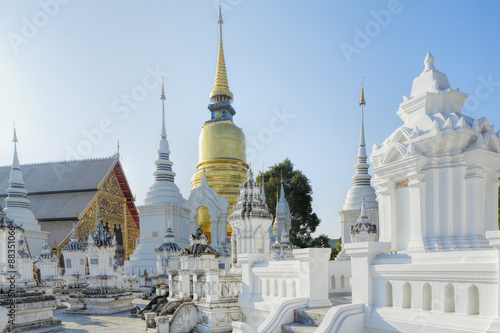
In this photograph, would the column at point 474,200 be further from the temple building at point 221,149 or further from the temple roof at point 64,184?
the temple roof at point 64,184

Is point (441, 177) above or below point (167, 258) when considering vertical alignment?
above

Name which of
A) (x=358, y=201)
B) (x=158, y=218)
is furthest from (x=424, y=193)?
(x=158, y=218)

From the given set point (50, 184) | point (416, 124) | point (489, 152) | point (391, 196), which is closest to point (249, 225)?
point (391, 196)

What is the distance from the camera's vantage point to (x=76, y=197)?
3556cm

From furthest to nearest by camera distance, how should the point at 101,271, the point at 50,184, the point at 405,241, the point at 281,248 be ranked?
the point at 50,184, the point at 281,248, the point at 101,271, the point at 405,241

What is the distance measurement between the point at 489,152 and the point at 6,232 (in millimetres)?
14143

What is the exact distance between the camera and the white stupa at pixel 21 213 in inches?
1154

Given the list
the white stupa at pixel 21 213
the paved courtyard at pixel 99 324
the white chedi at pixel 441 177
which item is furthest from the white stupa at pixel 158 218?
the white chedi at pixel 441 177

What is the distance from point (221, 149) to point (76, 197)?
1432 cm

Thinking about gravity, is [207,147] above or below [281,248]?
above

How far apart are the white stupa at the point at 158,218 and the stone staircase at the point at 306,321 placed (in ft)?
68.2

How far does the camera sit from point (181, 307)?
34.2 ft

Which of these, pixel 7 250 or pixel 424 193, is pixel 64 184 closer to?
pixel 7 250

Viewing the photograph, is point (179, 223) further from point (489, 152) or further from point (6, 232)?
point (489, 152)
